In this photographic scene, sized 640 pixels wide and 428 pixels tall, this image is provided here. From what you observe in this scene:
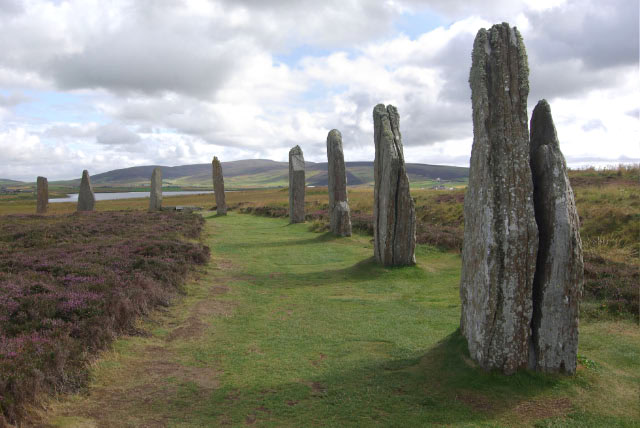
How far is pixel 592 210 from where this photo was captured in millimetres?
19562

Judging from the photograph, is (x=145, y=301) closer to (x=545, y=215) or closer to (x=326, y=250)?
(x=545, y=215)

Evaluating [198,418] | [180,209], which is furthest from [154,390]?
[180,209]

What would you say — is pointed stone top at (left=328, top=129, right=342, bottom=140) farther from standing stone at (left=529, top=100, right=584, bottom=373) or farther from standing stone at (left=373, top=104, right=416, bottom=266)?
standing stone at (left=529, top=100, right=584, bottom=373)

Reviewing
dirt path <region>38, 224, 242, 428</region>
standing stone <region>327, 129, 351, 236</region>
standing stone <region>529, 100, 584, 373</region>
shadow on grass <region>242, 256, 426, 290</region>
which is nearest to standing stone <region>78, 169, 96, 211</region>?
standing stone <region>327, 129, 351, 236</region>

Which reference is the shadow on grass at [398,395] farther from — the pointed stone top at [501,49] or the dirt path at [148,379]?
the pointed stone top at [501,49]

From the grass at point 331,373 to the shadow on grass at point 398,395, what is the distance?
0.02 meters

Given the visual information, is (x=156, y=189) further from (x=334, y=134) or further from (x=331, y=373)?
(x=331, y=373)

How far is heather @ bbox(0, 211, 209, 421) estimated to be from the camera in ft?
20.2

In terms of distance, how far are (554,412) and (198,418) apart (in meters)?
4.50

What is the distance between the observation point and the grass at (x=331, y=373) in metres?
5.67

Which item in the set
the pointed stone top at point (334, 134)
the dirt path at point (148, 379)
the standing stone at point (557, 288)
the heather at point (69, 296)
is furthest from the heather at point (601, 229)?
the heather at point (69, 296)

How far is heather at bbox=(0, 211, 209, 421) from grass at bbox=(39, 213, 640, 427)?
0.39 m

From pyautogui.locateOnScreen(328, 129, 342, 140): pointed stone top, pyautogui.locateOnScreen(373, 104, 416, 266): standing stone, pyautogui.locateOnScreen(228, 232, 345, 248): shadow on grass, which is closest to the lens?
pyautogui.locateOnScreen(373, 104, 416, 266): standing stone

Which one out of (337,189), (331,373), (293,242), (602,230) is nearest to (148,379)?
(331,373)
